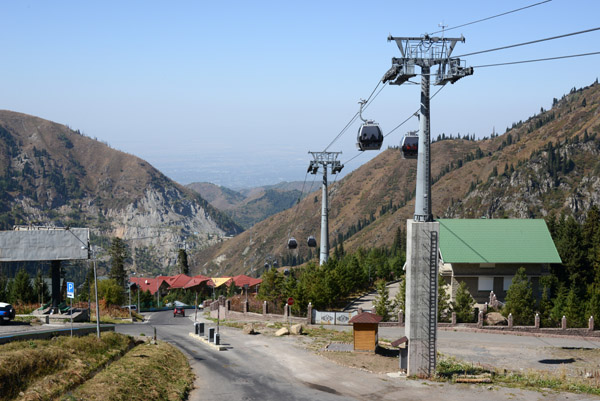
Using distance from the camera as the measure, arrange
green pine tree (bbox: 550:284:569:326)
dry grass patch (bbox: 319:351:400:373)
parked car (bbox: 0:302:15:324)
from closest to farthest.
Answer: dry grass patch (bbox: 319:351:400:373), parked car (bbox: 0:302:15:324), green pine tree (bbox: 550:284:569:326)

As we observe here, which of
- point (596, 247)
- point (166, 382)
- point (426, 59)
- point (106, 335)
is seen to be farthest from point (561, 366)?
point (596, 247)

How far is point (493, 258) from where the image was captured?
64.6 metres

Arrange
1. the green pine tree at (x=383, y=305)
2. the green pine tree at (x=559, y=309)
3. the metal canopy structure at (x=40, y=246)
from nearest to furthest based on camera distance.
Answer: the green pine tree at (x=559, y=309) → the green pine tree at (x=383, y=305) → the metal canopy structure at (x=40, y=246)

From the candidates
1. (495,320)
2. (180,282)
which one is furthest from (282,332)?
(180,282)

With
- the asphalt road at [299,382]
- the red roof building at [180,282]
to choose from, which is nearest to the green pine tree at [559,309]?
the asphalt road at [299,382]

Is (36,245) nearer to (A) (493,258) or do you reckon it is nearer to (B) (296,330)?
(B) (296,330)

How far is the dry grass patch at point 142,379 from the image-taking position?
24.4 m

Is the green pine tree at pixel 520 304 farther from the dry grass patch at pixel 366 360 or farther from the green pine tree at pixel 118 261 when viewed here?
the green pine tree at pixel 118 261

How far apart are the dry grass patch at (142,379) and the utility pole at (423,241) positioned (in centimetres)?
1246

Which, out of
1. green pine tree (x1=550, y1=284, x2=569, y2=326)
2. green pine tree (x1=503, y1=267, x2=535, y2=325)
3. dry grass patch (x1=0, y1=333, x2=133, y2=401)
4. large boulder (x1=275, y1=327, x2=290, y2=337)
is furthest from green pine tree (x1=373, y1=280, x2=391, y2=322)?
dry grass patch (x1=0, y1=333, x2=133, y2=401)

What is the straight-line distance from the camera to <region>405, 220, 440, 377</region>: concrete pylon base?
32844mm

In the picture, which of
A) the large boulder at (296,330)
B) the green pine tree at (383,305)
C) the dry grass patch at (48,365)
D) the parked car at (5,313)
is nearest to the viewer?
the dry grass patch at (48,365)

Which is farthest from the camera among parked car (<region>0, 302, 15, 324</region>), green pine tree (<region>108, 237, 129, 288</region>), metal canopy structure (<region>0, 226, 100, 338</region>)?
green pine tree (<region>108, 237, 129, 288</region>)

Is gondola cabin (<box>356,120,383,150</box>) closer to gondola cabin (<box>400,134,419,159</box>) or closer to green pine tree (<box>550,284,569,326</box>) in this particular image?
gondola cabin (<box>400,134,419,159</box>)
